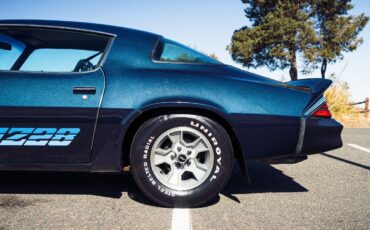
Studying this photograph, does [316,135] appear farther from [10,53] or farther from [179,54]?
[10,53]

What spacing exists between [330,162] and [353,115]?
383 inches

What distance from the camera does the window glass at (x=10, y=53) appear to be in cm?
298

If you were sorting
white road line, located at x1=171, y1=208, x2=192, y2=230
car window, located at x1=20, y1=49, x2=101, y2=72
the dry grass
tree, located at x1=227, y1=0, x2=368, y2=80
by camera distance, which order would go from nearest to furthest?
1. white road line, located at x1=171, y1=208, x2=192, y2=230
2. car window, located at x1=20, y1=49, x2=101, y2=72
3. the dry grass
4. tree, located at x1=227, y1=0, x2=368, y2=80

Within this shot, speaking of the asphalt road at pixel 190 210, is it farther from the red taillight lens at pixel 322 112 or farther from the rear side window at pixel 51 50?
the rear side window at pixel 51 50

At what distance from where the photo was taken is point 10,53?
3109mm

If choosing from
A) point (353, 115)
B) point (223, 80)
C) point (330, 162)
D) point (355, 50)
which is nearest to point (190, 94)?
point (223, 80)

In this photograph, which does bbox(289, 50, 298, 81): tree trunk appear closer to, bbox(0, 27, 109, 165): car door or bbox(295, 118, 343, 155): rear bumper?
bbox(295, 118, 343, 155): rear bumper

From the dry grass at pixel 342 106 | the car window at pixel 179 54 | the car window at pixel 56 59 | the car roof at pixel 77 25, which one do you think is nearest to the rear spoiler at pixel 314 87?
the car window at pixel 179 54

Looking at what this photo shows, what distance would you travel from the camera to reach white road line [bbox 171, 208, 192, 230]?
2419 millimetres

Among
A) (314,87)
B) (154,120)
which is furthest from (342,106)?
(154,120)

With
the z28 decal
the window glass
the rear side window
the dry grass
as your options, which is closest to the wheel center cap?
the z28 decal

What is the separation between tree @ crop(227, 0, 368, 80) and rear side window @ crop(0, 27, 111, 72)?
72.9 ft

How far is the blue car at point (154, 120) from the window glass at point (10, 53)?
0.9 inches

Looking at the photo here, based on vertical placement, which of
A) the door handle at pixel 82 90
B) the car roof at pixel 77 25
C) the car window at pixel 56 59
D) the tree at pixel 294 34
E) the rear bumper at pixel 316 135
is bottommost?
the rear bumper at pixel 316 135
